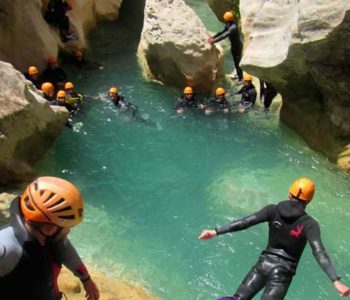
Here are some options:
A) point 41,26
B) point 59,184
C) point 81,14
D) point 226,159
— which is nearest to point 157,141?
point 226,159

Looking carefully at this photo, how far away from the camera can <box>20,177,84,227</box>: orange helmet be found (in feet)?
10.5

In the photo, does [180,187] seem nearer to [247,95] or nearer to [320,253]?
[247,95]

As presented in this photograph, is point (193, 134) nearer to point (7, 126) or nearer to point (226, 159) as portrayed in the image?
point (226, 159)

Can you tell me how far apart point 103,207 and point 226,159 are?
3.47 metres

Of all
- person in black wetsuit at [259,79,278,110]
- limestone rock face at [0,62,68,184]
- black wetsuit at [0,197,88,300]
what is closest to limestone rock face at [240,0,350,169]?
person in black wetsuit at [259,79,278,110]

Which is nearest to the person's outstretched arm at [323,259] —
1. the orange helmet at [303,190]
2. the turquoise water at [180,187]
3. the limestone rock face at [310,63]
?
the orange helmet at [303,190]

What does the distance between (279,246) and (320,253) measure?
1.99 ft

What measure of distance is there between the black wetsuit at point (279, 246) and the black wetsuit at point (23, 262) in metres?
2.61

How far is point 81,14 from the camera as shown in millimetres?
18500

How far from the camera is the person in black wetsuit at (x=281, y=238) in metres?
5.49

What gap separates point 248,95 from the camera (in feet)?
45.9

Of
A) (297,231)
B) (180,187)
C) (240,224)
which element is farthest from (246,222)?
(180,187)

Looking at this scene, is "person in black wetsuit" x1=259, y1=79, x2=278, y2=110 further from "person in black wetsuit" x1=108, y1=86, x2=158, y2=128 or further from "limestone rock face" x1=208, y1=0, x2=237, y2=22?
"limestone rock face" x1=208, y1=0, x2=237, y2=22

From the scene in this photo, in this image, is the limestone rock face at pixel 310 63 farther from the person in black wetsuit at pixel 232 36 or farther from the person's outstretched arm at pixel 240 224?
the person's outstretched arm at pixel 240 224
